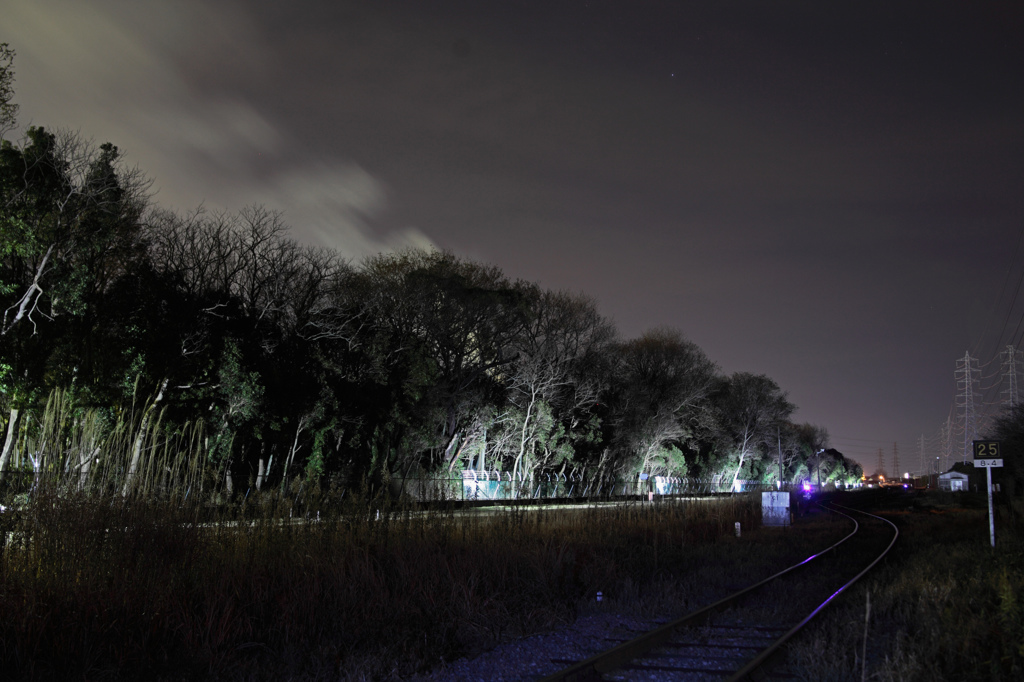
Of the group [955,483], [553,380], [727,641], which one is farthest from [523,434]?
[955,483]

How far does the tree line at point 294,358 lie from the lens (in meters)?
24.1

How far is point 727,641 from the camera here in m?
9.36

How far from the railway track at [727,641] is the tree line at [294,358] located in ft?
19.8

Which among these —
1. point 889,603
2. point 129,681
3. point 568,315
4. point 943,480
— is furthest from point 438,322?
point 943,480

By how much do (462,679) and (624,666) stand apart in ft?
6.08

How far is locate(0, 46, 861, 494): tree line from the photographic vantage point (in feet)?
79.0

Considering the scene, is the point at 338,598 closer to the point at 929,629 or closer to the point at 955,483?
the point at 929,629

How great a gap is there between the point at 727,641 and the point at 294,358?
30348 millimetres

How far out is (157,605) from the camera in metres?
7.86

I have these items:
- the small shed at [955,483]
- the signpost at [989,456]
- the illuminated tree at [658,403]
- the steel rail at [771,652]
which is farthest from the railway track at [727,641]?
the small shed at [955,483]

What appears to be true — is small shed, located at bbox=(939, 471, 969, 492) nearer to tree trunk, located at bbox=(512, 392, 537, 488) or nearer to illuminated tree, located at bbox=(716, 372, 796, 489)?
illuminated tree, located at bbox=(716, 372, 796, 489)

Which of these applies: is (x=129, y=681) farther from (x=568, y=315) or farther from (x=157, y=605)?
(x=568, y=315)

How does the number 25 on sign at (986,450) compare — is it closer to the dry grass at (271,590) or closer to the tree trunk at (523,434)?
the dry grass at (271,590)

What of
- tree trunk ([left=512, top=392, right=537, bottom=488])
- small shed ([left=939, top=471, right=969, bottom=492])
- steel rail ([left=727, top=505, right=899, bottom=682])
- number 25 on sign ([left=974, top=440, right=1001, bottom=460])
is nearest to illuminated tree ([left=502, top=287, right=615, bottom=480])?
tree trunk ([left=512, top=392, right=537, bottom=488])
